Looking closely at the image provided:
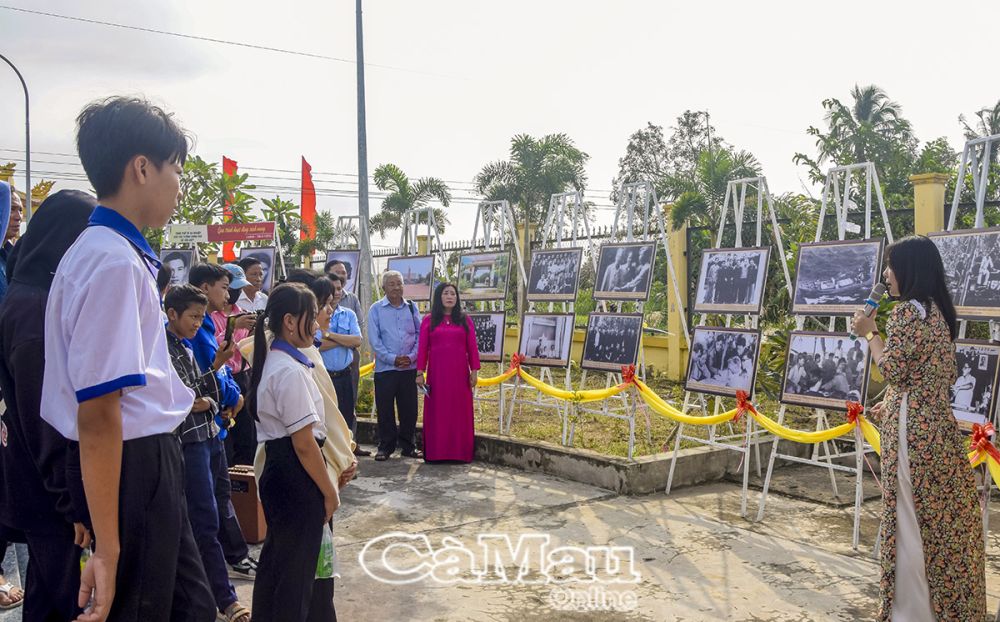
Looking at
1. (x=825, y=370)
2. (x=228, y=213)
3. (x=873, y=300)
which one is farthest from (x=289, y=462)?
(x=228, y=213)

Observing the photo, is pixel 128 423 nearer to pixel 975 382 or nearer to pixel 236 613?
pixel 236 613

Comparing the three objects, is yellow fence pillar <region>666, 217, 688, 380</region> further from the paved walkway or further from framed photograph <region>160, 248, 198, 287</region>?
framed photograph <region>160, 248, 198, 287</region>

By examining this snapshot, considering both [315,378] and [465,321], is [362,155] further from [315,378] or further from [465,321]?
[315,378]

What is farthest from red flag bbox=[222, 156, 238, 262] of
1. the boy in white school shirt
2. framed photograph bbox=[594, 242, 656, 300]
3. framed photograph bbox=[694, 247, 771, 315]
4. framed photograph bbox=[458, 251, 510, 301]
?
the boy in white school shirt

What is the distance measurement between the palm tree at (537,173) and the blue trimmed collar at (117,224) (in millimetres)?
18357

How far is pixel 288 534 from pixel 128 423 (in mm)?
1459

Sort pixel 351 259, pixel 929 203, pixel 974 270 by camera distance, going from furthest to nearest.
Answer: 1. pixel 351 259
2. pixel 929 203
3. pixel 974 270

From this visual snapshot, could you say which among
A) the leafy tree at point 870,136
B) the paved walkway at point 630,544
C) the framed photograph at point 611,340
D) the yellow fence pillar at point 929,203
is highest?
the leafy tree at point 870,136

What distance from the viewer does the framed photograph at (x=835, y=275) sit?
5.54 meters

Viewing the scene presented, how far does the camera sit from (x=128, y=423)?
175 centimetres

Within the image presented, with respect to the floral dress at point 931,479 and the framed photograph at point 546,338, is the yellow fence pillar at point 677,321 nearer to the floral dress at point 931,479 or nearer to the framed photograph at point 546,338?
the framed photograph at point 546,338

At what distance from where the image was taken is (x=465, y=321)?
7652 mm

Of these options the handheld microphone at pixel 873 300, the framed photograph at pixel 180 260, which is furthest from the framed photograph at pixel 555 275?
the framed photograph at pixel 180 260

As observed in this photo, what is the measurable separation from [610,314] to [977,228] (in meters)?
3.13
